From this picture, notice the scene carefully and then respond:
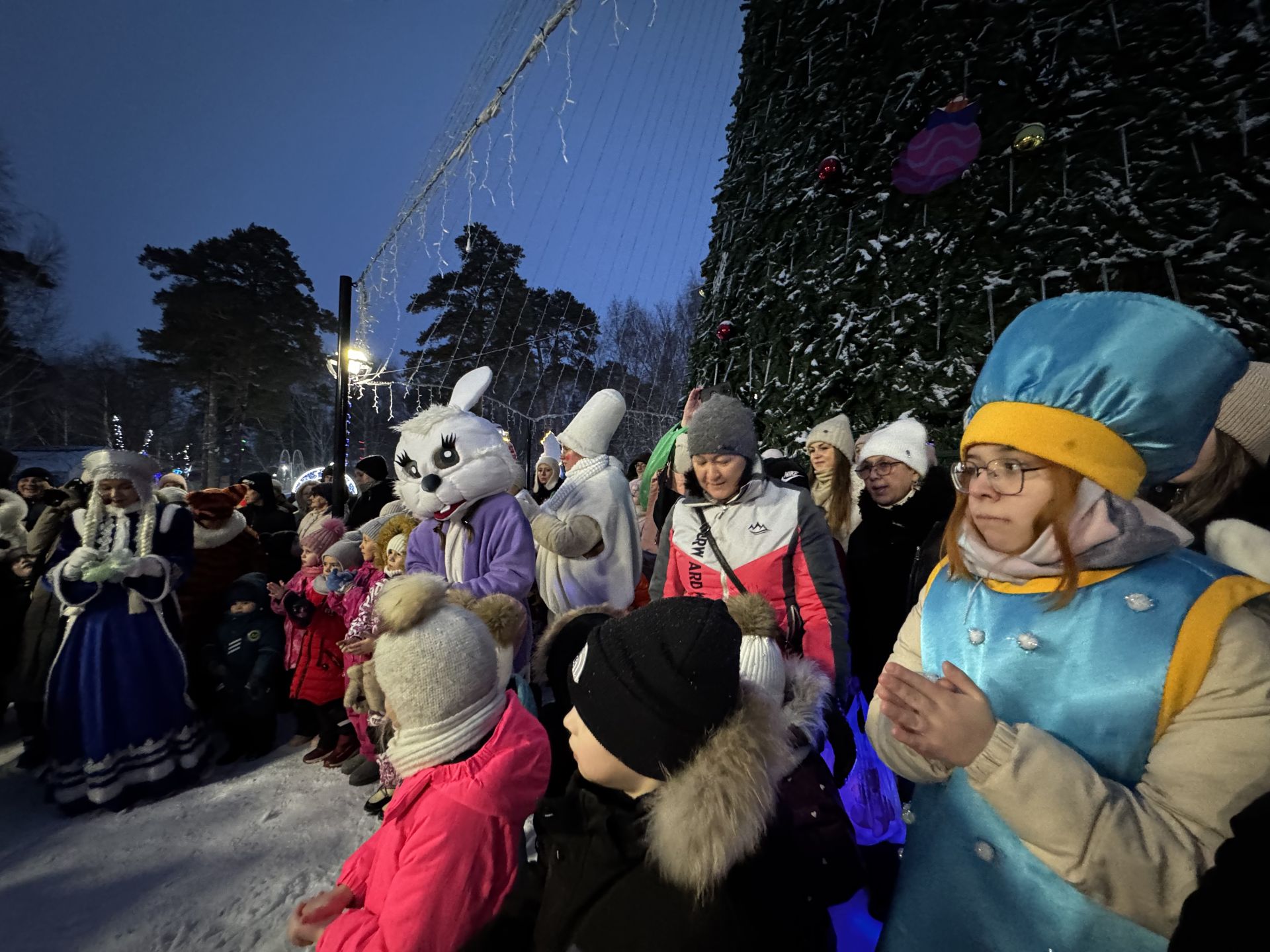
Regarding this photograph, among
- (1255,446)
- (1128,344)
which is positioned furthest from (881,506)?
(1128,344)

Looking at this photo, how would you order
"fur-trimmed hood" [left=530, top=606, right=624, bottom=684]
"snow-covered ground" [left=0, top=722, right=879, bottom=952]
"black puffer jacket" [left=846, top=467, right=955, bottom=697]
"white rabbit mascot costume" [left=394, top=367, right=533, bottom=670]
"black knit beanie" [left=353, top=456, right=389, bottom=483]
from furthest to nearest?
"black knit beanie" [left=353, top=456, right=389, bottom=483] < "black puffer jacket" [left=846, top=467, right=955, bottom=697] < "white rabbit mascot costume" [left=394, top=367, right=533, bottom=670] < "fur-trimmed hood" [left=530, top=606, right=624, bottom=684] < "snow-covered ground" [left=0, top=722, right=879, bottom=952]

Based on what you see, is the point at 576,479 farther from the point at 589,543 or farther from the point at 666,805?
the point at 666,805

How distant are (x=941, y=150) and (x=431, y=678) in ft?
20.3

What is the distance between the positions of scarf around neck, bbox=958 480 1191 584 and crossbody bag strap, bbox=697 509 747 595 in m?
1.41

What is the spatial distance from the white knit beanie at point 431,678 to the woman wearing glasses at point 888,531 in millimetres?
2096

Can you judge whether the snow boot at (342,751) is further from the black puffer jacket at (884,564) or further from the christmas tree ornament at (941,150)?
the christmas tree ornament at (941,150)

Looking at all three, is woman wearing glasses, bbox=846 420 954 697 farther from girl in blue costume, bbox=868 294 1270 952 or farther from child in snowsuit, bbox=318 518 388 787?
child in snowsuit, bbox=318 518 388 787

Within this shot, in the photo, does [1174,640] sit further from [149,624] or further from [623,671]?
[149,624]

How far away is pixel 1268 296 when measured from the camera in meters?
3.83

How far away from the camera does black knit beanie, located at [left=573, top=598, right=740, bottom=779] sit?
1104mm

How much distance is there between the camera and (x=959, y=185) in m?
5.06

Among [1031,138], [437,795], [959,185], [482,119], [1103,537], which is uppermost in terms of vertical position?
[482,119]

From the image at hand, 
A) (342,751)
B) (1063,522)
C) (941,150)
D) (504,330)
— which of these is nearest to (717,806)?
(1063,522)

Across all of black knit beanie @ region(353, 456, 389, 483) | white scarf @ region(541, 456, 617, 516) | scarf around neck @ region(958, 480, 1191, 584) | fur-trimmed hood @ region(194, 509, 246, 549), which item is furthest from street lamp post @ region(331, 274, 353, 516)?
scarf around neck @ region(958, 480, 1191, 584)
